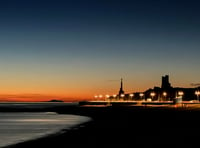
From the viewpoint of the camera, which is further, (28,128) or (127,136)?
(28,128)

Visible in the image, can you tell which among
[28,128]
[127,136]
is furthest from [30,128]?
[127,136]

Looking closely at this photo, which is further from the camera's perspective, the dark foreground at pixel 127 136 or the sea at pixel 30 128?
the sea at pixel 30 128

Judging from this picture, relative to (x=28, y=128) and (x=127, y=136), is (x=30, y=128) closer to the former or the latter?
(x=28, y=128)

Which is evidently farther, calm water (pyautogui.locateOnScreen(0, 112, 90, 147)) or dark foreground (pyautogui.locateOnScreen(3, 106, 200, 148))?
calm water (pyautogui.locateOnScreen(0, 112, 90, 147))

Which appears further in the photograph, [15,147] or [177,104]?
[177,104]

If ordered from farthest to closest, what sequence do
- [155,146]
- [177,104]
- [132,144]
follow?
[177,104]
[132,144]
[155,146]

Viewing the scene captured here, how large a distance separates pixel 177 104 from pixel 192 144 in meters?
115

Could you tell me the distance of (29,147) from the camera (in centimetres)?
2578

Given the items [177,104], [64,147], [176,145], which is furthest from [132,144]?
[177,104]

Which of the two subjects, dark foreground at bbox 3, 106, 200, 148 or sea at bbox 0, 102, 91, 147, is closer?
dark foreground at bbox 3, 106, 200, 148

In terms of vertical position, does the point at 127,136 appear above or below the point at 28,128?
above

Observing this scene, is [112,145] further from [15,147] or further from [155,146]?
[15,147]

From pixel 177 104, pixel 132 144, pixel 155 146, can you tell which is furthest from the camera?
pixel 177 104

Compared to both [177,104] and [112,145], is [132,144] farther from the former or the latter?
[177,104]
